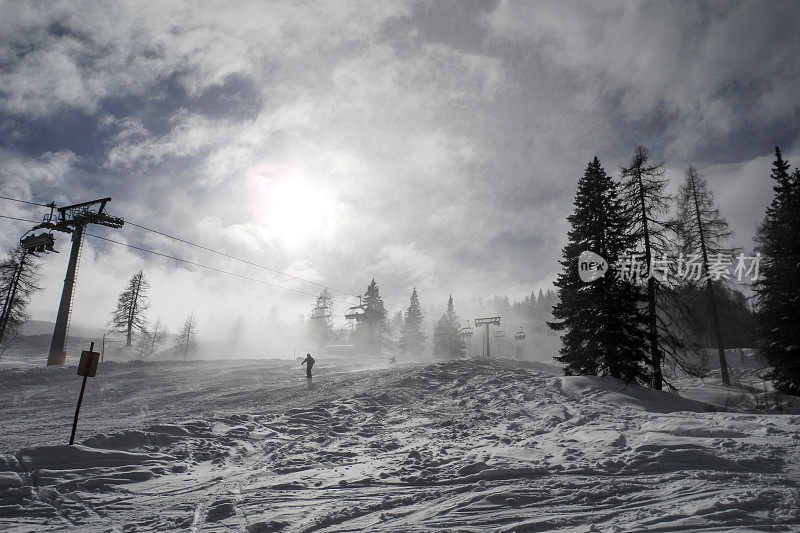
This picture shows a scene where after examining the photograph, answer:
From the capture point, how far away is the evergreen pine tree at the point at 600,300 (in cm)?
1762

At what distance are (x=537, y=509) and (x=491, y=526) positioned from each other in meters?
0.84

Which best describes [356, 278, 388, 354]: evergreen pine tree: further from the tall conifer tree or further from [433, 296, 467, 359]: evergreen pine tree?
the tall conifer tree

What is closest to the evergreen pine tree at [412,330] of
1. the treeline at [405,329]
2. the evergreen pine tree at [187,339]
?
the treeline at [405,329]

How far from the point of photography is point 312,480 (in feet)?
20.9

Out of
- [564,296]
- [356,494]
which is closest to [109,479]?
[356,494]

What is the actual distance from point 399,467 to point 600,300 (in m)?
15.1

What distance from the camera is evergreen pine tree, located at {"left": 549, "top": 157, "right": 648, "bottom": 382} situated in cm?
1762

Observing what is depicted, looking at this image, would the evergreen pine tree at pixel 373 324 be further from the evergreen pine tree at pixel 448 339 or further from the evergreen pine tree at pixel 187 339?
the evergreen pine tree at pixel 187 339

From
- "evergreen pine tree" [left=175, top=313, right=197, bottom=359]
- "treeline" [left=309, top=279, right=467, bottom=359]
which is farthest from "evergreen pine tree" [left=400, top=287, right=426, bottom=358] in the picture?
"evergreen pine tree" [left=175, top=313, right=197, bottom=359]

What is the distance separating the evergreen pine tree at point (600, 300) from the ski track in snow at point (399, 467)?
197 inches

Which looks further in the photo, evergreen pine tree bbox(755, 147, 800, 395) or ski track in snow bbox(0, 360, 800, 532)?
evergreen pine tree bbox(755, 147, 800, 395)

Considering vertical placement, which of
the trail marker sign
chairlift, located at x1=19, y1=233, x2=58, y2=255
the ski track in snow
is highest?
chairlift, located at x1=19, y1=233, x2=58, y2=255

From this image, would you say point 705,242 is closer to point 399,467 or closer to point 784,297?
point 784,297

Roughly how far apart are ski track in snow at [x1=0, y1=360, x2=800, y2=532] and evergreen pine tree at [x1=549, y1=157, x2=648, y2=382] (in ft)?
16.4
